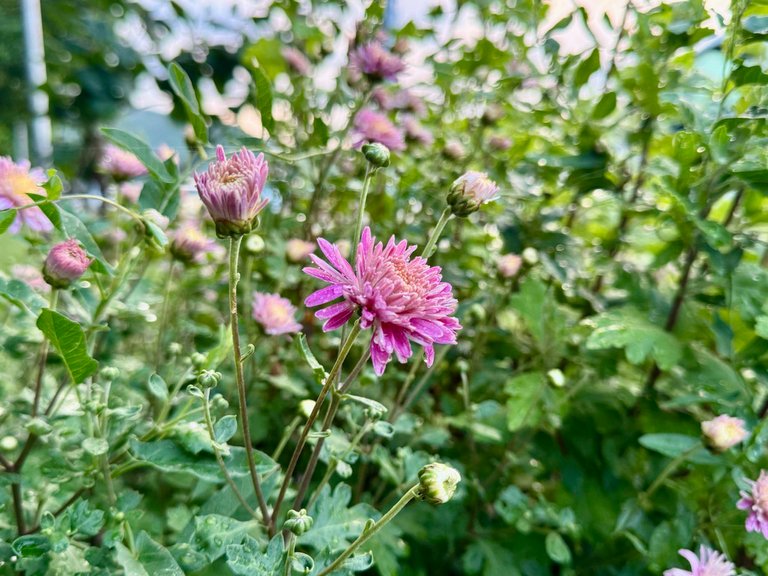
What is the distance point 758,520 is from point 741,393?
171 mm

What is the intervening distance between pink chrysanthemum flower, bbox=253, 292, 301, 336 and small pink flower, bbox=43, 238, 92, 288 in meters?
0.19

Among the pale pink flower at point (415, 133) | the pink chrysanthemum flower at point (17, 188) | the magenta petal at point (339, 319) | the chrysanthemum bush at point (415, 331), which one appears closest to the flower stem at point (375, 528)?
the chrysanthemum bush at point (415, 331)

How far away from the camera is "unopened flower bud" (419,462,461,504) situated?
0.39m

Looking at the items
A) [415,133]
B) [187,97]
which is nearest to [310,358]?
[187,97]

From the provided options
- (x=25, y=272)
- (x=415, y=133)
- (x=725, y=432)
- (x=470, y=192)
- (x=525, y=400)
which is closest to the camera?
(x=470, y=192)

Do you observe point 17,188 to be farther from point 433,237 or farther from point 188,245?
point 433,237

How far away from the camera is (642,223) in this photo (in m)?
1.00

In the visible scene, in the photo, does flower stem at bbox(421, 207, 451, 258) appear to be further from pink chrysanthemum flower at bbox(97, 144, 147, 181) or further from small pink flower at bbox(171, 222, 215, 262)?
pink chrysanthemum flower at bbox(97, 144, 147, 181)

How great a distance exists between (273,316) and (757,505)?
1.77 ft

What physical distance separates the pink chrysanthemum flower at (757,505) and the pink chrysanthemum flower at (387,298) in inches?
16.2

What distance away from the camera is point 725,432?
62 cm

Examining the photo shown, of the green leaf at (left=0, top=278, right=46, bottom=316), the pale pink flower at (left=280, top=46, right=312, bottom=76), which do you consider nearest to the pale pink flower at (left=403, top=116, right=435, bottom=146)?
the pale pink flower at (left=280, top=46, right=312, bottom=76)

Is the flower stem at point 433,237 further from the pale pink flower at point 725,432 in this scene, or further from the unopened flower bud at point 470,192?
the pale pink flower at point 725,432

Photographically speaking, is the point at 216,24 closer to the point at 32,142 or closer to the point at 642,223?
the point at 32,142
